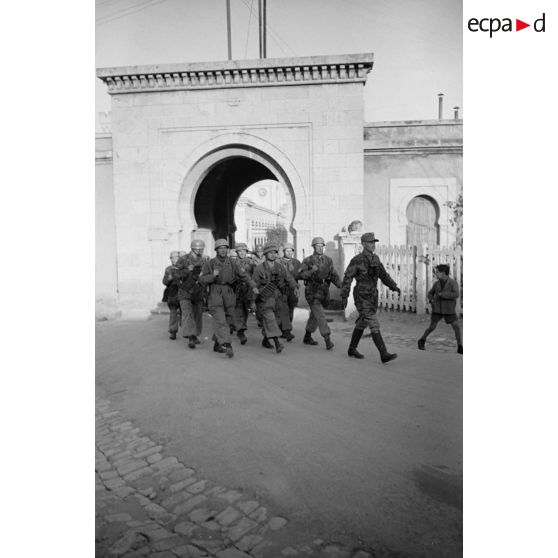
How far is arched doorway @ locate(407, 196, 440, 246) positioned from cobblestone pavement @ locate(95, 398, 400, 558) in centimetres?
913

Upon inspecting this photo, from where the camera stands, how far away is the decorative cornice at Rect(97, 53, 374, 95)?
1070cm

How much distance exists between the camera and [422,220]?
446 inches

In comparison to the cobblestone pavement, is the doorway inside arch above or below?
above

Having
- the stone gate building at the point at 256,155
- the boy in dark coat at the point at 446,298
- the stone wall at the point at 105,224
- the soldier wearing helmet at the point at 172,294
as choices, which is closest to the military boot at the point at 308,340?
the boy in dark coat at the point at 446,298

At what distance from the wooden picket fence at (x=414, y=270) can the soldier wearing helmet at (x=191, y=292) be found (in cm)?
442

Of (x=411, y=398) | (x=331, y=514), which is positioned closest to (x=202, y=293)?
(x=411, y=398)

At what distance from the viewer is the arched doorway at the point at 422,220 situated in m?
11.2

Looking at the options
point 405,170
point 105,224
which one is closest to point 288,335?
point 405,170

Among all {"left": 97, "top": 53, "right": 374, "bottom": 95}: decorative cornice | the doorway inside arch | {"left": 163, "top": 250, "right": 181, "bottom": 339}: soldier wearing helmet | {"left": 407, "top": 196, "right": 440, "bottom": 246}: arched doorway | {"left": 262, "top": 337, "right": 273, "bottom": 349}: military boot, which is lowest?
{"left": 262, "top": 337, "right": 273, "bottom": 349}: military boot

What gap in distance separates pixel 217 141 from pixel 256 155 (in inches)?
40.0

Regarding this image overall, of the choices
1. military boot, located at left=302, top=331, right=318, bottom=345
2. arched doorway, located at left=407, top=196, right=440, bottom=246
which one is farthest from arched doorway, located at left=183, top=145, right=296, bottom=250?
military boot, located at left=302, top=331, right=318, bottom=345

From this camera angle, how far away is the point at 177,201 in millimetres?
11531

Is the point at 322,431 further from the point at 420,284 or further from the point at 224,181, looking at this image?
the point at 224,181

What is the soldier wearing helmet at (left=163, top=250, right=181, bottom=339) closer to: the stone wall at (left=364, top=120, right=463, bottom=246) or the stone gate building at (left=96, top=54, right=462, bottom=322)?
the stone gate building at (left=96, top=54, right=462, bottom=322)
